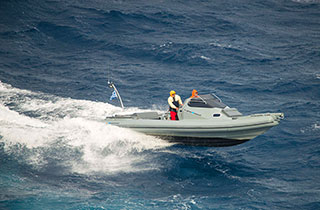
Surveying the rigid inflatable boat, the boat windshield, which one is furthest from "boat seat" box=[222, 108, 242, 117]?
the boat windshield

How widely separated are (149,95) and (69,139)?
16.6ft

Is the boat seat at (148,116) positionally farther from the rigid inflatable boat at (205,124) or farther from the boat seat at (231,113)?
the boat seat at (231,113)

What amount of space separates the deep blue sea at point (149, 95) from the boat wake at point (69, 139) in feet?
0.16

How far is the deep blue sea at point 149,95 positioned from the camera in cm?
1270

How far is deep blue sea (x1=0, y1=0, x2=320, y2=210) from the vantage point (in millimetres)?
12695

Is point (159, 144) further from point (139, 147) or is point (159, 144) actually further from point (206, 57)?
point (206, 57)

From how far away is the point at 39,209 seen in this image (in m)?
11.6

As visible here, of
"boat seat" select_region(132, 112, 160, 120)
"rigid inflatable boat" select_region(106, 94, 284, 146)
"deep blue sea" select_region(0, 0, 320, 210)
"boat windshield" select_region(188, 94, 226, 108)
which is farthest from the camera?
"boat seat" select_region(132, 112, 160, 120)

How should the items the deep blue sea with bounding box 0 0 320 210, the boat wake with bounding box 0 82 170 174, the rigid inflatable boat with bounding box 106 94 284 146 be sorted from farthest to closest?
the boat wake with bounding box 0 82 170 174 < the rigid inflatable boat with bounding box 106 94 284 146 < the deep blue sea with bounding box 0 0 320 210

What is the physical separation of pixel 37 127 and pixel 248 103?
9278 millimetres

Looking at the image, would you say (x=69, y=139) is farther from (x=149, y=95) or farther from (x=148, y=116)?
(x=149, y=95)

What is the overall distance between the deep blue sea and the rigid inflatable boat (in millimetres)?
462

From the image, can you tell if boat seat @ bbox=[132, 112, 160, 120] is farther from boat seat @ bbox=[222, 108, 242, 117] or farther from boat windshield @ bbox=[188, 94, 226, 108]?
boat seat @ bbox=[222, 108, 242, 117]

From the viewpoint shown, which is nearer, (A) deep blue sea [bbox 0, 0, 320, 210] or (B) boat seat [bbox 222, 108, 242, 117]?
(A) deep blue sea [bbox 0, 0, 320, 210]
